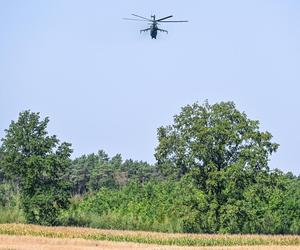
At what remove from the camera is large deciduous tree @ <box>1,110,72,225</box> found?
71.6 m

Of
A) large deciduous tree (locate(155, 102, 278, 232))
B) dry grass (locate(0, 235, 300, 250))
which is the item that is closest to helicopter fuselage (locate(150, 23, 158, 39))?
dry grass (locate(0, 235, 300, 250))

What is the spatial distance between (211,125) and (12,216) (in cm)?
2370

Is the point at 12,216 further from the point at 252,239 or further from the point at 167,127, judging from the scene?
the point at 252,239

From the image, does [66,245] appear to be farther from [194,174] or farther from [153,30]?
[194,174]

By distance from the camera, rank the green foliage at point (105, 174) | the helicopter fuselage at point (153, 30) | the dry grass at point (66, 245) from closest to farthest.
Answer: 1. the helicopter fuselage at point (153, 30)
2. the dry grass at point (66, 245)
3. the green foliage at point (105, 174)

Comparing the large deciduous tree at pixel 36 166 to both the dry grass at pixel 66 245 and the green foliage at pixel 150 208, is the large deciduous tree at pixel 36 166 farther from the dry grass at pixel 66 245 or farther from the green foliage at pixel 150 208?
the dry grass at pixel 66 245

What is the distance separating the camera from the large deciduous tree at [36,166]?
71625 mm

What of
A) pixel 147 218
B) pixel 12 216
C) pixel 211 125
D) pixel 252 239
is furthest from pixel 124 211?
pixel 252 239

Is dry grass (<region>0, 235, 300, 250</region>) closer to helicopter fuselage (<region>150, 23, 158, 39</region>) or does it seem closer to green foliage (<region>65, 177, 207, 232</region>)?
helicopter fuselage (<region>150, 23, 158, 39</region>)

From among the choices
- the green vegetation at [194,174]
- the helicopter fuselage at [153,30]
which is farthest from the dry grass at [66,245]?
the green vegetation at [194,174]

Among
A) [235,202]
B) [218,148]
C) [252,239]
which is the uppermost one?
[218,148]

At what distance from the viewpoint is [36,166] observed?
238 feet

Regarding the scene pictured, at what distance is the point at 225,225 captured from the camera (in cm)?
6844

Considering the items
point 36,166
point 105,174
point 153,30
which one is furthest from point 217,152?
point 105,174
